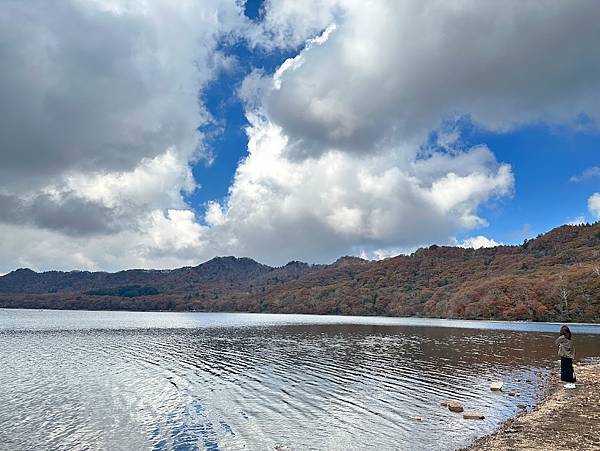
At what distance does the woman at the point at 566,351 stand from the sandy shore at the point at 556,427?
3.02m

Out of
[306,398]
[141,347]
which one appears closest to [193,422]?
[306,398]

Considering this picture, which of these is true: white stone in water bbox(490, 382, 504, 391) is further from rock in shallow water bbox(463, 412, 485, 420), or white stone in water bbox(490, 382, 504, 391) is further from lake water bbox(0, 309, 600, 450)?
rock in shallow water bbox(463, 412, 485, 420)

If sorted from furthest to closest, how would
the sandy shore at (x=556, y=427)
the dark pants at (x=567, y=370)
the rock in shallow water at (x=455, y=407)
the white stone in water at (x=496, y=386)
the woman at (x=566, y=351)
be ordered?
1. the white stone in water at (x=496, y=386)
2. the dark pants at (x=567, y=370)
3. the woman at (x=566, y=351)
4. the rock in shallow water at (x=455, y=407)
5. the sandy shore at (x=556, y=427)

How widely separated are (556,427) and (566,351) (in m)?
15.2

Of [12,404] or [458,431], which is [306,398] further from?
[12,404]

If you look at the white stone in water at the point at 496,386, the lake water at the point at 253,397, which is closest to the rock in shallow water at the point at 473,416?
the lake water at the point at 253,397

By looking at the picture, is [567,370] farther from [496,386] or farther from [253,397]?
[253,397]

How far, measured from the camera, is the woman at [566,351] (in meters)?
36.5

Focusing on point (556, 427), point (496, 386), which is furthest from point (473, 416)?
point (496, 386)

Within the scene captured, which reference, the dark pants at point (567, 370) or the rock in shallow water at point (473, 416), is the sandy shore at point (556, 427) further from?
the dark pants at point (567, 370)

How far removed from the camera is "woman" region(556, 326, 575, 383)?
120 feet

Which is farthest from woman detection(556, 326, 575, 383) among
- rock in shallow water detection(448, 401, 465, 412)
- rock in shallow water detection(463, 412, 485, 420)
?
rock in shallow water detection(463, 412, 485, 420)

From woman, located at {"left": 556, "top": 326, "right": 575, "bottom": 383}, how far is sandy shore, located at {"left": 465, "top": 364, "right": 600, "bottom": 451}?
3.02 m

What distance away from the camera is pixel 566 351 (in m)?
37.0
